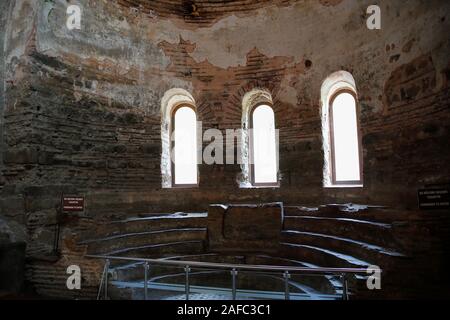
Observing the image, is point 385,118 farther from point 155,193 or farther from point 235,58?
point 155,193

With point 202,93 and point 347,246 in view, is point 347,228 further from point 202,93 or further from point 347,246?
point 202,93

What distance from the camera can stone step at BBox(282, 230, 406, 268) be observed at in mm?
5383

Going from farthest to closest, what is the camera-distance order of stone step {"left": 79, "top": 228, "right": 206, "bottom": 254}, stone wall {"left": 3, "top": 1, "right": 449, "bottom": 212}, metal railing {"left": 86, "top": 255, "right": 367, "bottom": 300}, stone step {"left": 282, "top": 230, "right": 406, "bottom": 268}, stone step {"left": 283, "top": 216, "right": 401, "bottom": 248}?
stone step {"left": 79, "top": 228, "right": 206, "bottom": 254}
stone wall {"left": 3, "top": 1, "right": 449, "bottom": 212}
stone step {"left": 283, "top": 216, "right": 401, "bottom": 248}
stone step {"left": 282, "top": 230, "right": 406, "bottom": 268}
metal railing {"left": 86, "top": 255, "right": 367, "bottom": 300}

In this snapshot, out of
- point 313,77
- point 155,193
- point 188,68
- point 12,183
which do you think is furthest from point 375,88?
point 12,183

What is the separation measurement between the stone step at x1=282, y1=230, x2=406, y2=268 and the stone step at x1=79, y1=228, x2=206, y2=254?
1962mm

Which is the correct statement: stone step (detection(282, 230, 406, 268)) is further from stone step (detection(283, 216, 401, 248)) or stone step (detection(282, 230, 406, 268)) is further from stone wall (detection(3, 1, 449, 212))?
stone wall (detection(3, 1, 449, 212))

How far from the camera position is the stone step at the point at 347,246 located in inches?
212

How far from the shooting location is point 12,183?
730 centimetres

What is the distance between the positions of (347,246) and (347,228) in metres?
0.52

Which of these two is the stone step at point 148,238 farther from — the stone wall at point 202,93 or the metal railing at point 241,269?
the metal railing at point 241,269

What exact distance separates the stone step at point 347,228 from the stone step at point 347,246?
0.45 ft

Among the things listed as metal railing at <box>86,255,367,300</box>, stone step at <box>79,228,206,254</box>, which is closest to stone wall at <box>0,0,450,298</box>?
stone step at <box>79,228,206,254</box>
